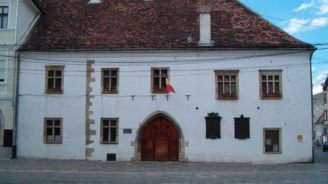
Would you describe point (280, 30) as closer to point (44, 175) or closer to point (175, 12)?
point (175, 12)

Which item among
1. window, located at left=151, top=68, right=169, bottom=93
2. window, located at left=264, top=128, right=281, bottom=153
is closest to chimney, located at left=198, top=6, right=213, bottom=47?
window, located at left=151, top=68, right=169, bottom=93

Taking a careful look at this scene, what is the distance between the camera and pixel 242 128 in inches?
1096

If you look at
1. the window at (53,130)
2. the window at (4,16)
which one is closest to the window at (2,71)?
the window at (4,16)

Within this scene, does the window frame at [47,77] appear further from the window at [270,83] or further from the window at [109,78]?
the window at [270,83]

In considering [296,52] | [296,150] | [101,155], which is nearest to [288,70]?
[296,52]

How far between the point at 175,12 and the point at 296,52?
865 centimetres

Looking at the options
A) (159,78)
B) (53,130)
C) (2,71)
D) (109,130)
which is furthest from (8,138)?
(159,78)

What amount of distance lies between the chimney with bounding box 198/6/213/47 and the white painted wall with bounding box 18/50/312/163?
0.57 metres

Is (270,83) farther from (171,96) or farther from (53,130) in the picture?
(53,130)

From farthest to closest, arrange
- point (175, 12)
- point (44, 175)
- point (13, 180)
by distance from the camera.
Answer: point (175, 12) < point (44, 175) < point (13, 180)

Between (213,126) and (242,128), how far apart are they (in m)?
1.78

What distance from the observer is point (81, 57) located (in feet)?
95.0

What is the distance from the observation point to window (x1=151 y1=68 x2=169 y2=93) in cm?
2853

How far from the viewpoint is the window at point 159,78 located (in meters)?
28.5
